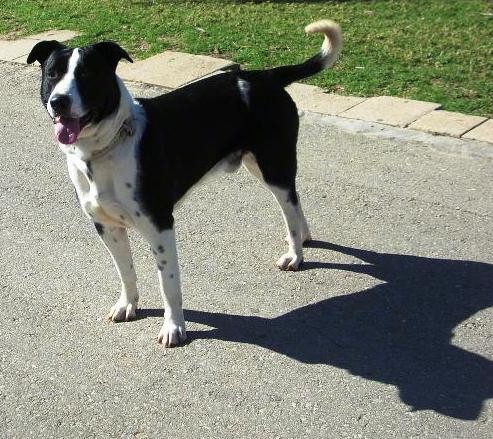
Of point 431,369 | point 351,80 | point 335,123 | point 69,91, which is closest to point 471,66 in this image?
point 351,80

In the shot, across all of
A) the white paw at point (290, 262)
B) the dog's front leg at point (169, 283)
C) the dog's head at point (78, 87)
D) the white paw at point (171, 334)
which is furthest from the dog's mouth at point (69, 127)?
the white paw at point (290, 262)

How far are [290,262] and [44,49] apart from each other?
1.82 m

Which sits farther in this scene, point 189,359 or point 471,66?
point 471,66

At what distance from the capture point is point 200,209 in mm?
6004

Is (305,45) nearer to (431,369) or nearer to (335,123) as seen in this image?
(335,123)

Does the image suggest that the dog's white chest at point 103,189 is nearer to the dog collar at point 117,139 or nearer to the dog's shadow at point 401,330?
the dog collar at point 117,139

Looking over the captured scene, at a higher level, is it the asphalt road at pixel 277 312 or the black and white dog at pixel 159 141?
the black and white dog at pixel 159 141

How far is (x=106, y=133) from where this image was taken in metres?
4.06

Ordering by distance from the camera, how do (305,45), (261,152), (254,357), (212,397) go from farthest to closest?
(305,45)
(261,152)
(254,357)
(212,397)

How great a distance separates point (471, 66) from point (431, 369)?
435 cm

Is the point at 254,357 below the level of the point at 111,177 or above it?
below

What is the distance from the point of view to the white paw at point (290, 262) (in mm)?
5168

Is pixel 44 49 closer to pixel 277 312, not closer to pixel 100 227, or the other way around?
pixel 100 227

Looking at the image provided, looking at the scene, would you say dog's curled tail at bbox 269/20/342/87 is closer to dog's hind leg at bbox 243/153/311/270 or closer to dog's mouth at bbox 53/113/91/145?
dog's hind leg at bbox 243/153/311/270
